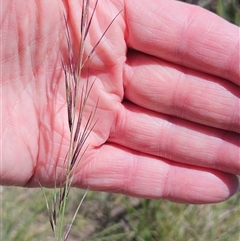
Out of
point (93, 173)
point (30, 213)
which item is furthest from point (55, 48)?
point (30, 213)

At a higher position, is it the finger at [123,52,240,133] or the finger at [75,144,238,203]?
the finger at [123,52,240,133]

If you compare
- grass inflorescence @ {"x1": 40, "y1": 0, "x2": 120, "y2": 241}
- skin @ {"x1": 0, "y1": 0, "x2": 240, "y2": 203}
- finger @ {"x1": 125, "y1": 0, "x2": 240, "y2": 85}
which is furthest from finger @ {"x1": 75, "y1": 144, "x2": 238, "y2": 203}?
finger @ {"x1": 125, "y1": 0, "x2": 240, "y2": 85}

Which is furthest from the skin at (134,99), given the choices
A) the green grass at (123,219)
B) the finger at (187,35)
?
the green grass at (123,219)

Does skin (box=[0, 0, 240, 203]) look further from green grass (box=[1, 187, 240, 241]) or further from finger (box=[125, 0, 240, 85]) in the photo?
green grass (box=[1, 187, 240, 241])

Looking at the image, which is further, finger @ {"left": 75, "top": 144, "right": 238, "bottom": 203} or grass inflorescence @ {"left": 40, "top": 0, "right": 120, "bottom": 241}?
finger @ {"left": 75, "top": 144, "right": 238, "bottom": 203}

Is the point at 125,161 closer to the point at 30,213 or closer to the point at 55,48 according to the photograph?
the point at 55,48

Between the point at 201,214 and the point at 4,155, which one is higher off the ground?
the point at 4,155

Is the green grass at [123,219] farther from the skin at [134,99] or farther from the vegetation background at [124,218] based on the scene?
the skin at [134,99]
